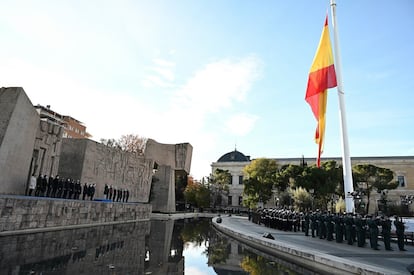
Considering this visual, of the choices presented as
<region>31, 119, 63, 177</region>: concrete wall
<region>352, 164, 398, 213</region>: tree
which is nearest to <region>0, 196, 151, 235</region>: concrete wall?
<region>31, 119, 63, 177</region>: concrete wall

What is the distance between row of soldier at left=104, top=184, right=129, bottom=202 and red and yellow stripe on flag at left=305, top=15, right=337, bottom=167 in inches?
553

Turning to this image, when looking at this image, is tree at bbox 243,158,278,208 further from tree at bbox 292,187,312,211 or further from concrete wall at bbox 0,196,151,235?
concrete wall at bbox 0,196,151,235

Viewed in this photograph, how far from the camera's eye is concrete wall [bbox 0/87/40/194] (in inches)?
420

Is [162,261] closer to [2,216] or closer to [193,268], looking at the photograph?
→ [193,268]

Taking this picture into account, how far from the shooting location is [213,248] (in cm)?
1046

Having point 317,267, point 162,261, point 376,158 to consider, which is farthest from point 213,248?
point 376,158

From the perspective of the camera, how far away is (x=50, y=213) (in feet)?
36.6

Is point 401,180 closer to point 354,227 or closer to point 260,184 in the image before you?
point 260,184

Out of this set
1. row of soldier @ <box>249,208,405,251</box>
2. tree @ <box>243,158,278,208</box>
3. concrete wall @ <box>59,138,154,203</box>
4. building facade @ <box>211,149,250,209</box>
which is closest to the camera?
row of soldier @ <box>249,208,405,251</box>

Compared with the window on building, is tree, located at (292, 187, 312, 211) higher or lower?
lower

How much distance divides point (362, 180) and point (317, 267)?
3413 centimetres

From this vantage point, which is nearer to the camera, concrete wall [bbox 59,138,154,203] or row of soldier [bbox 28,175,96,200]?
row of soldier [bbox 28,175,96,200]

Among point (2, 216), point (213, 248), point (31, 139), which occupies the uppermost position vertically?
point (31, 139)

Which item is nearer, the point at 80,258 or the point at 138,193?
the point at 80,258
